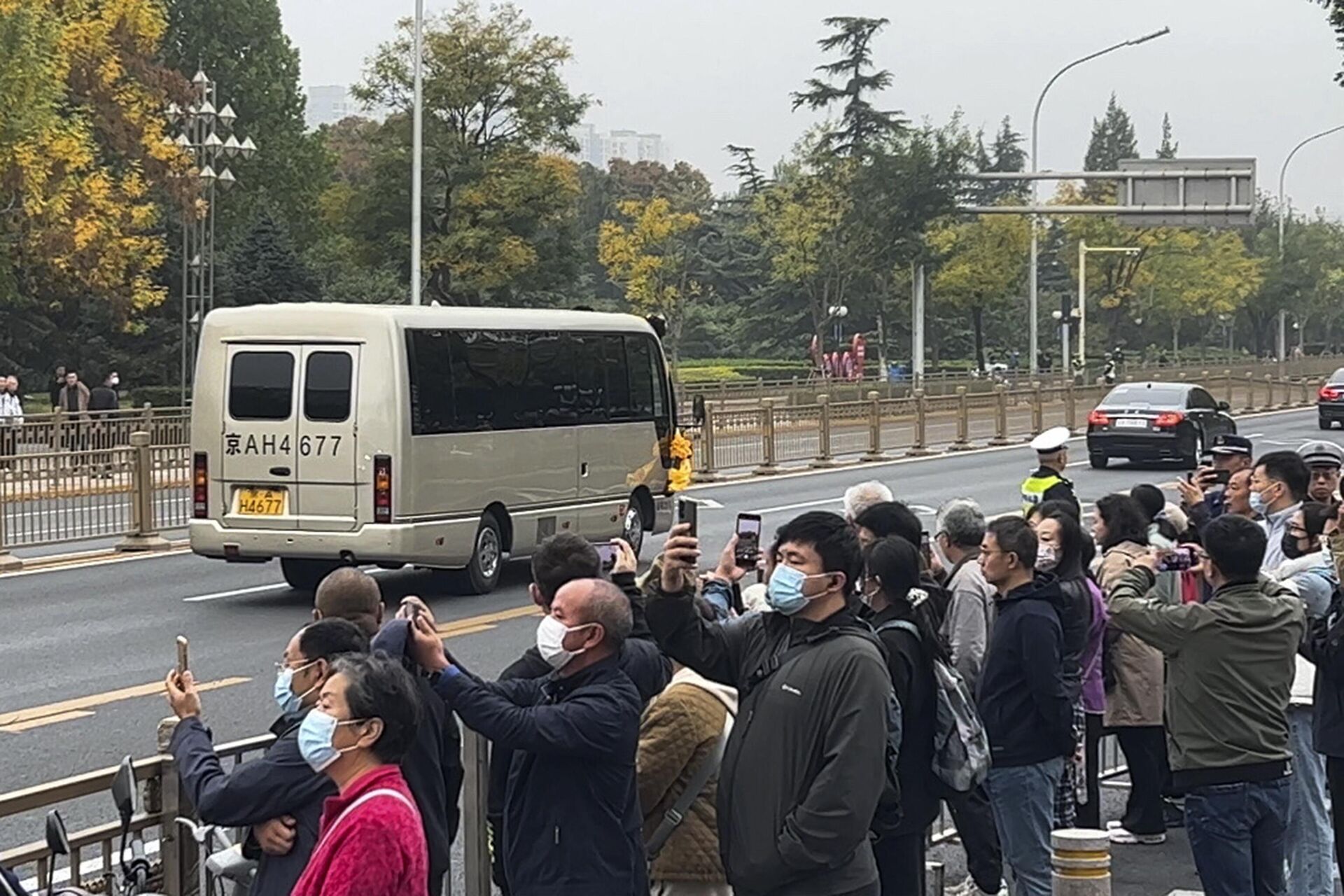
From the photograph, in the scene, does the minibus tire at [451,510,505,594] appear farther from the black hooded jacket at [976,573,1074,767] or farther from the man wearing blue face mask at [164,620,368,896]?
the man wearing blue face mask at [164,620,368,896]

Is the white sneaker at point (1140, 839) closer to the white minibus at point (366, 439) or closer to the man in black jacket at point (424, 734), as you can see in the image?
the man in black jacket at point (424, 734)

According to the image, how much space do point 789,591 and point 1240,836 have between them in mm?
2355

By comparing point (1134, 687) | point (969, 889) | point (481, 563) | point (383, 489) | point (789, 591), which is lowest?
point (969, 889)

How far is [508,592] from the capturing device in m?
17.9

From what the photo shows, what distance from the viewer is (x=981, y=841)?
7633 millimetres

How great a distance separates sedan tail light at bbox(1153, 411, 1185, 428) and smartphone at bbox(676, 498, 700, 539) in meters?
27.1

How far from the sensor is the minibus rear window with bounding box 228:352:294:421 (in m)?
16.7

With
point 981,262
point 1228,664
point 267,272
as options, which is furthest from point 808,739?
point 981,262

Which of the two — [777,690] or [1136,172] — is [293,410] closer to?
[777,690]

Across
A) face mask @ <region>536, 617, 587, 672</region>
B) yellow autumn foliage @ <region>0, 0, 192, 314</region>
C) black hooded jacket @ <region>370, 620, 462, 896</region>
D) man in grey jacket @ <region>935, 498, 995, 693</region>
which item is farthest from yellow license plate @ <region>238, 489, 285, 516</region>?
yellow autumn foliage @ <region>0, 0, 192, 314</region>

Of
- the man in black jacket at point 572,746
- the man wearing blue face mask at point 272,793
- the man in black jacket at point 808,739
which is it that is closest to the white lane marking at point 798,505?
the man in black jacket at point 808,739

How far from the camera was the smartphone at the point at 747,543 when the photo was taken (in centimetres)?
659

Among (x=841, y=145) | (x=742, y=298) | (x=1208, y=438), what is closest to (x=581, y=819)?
(x=1208, y=438)

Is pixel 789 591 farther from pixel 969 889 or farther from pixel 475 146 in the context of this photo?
pixel 475 146
